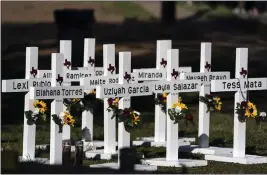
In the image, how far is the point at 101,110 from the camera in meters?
19.1

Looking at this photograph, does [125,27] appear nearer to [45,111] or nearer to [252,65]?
[252,65]

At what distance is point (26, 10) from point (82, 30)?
646 inches

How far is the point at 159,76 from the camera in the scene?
1413cm

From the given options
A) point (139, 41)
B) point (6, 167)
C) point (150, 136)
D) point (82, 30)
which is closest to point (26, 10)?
point (139, 41)

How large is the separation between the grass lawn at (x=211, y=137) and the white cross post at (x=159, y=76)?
15.2 inches

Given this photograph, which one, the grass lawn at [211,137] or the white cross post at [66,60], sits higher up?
the white cross post at [66,60]

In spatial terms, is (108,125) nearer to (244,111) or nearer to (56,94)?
(56,94)

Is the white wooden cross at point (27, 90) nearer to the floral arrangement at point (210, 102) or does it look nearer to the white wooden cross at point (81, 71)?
the white wooden cross at point (81, 71)

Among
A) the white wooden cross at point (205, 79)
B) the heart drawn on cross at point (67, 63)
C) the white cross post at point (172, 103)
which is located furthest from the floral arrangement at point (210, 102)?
the heart drawn on cross at point (67, 63)

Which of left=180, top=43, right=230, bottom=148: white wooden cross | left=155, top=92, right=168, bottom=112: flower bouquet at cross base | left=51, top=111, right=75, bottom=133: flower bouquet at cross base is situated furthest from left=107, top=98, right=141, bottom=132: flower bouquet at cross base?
left=155, top=92, right=168, bottom=112: flower bouquet at cross base

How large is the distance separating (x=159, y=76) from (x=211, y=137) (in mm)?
1874

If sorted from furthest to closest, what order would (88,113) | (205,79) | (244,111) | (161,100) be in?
(161,100)
(88,113)
(205,79)
(244,111)

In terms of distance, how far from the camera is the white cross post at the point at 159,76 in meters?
14.0

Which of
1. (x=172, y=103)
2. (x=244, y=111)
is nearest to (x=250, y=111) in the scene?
(x=244, y=111)
